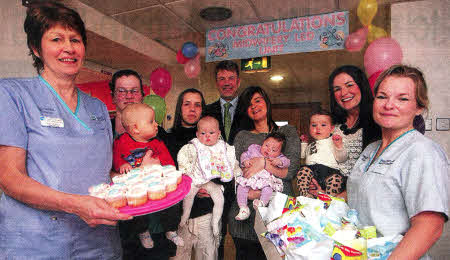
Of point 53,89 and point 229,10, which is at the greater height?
point 229,10

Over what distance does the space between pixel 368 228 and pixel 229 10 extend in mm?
2301

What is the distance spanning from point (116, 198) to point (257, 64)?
7.36 feet

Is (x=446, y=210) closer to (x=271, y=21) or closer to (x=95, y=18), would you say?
(x=271, y=21)

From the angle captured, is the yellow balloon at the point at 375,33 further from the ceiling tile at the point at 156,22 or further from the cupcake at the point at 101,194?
the cupcake at the point at 101,194

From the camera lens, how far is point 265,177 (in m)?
1.51

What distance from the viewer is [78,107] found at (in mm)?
995

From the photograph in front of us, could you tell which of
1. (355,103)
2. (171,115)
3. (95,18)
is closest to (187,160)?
(171,115)

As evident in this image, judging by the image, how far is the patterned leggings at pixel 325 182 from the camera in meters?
1.36

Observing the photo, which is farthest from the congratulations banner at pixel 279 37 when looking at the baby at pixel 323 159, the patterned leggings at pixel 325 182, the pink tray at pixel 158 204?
the pink tray at pixel 158 204

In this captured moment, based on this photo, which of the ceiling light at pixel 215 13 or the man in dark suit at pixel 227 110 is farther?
the ceiling light at pixel 215 13

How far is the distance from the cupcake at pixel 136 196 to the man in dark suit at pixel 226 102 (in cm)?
100

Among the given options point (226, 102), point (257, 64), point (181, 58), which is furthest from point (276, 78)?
point (226, 102)

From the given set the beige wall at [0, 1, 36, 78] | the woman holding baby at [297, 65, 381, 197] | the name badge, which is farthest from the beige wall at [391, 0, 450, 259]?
the beige wall at [0, 1, 36, 78]

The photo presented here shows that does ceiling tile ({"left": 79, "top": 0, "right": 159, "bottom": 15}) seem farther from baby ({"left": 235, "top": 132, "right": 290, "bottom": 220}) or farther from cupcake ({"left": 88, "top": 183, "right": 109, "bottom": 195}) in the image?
cupcake ({"left": 88, "top": 183, "right": 109, "bottom": 195})
